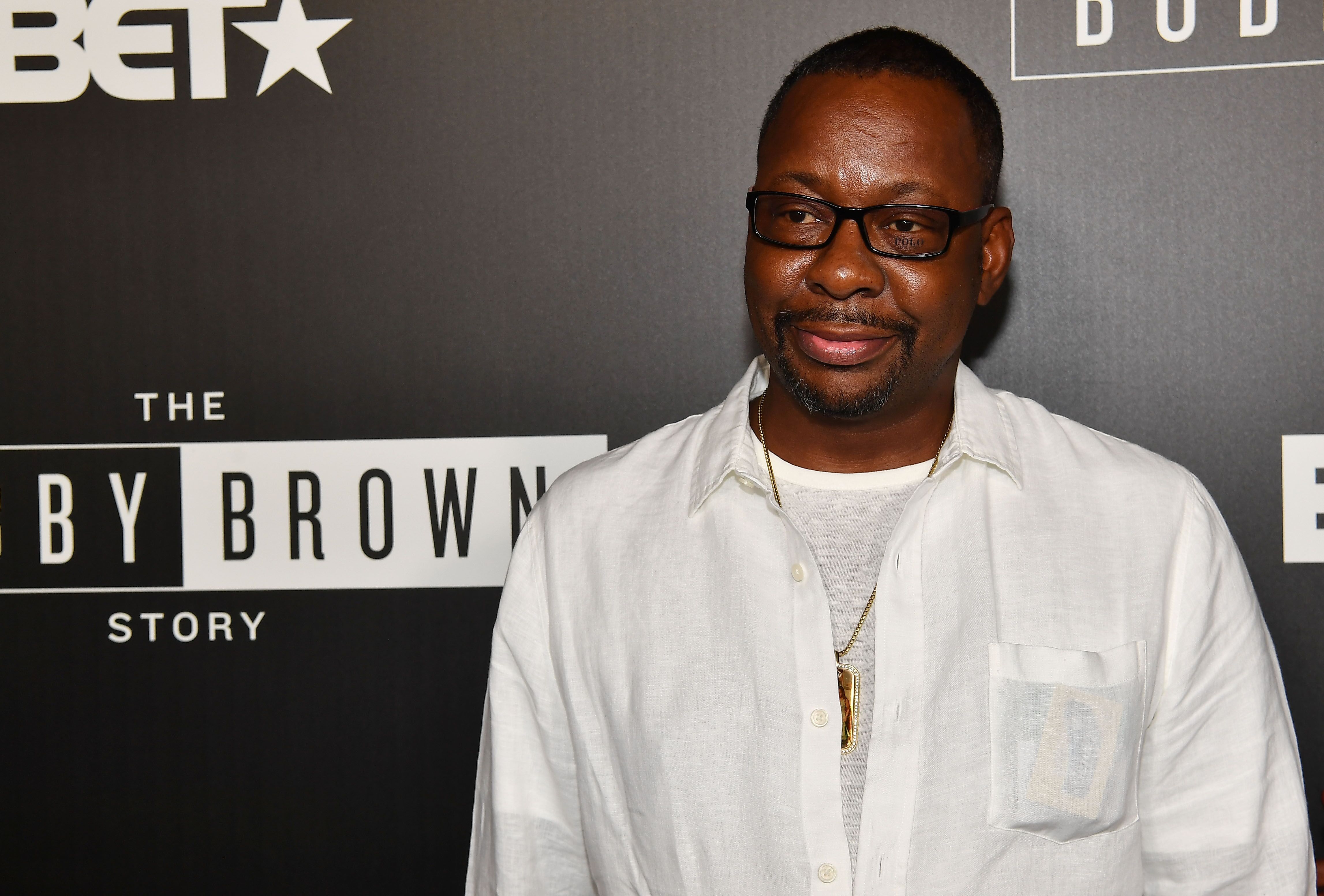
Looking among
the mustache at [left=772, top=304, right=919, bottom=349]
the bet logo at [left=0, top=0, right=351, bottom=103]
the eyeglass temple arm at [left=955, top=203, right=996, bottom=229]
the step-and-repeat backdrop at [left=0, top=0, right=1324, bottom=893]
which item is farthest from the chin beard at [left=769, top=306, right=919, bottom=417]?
the bet logo at [left=0, top=0, right=351, bottom=103]

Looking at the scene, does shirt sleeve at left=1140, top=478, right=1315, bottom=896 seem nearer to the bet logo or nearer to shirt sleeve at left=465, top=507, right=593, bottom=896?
shirt sleeve at left=465, top=507, right=593, bottom=896

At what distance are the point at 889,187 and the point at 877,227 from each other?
0.04m

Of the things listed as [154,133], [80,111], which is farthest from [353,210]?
[80,111]

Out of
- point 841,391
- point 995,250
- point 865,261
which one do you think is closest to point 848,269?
point 865,261

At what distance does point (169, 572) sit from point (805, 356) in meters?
1.06

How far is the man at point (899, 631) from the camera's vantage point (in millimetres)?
1025

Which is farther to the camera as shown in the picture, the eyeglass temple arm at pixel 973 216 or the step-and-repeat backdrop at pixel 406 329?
the step-and-repeat backdrop at pixel 406 329

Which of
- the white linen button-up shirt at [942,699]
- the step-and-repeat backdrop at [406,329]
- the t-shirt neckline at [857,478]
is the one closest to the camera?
the white linen button-up shirt at [942,699]

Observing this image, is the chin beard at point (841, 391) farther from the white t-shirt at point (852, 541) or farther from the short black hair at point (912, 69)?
the short black hair at point (912, 69)

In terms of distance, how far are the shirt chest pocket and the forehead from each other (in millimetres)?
468

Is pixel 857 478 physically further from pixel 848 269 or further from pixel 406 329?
pixel 406 329

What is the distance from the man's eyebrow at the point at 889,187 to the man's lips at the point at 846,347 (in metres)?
A: 0.14

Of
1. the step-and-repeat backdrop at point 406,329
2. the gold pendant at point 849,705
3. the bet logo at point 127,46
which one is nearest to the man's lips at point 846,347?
the gold pendant at point 849,705

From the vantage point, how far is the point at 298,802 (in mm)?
1601
